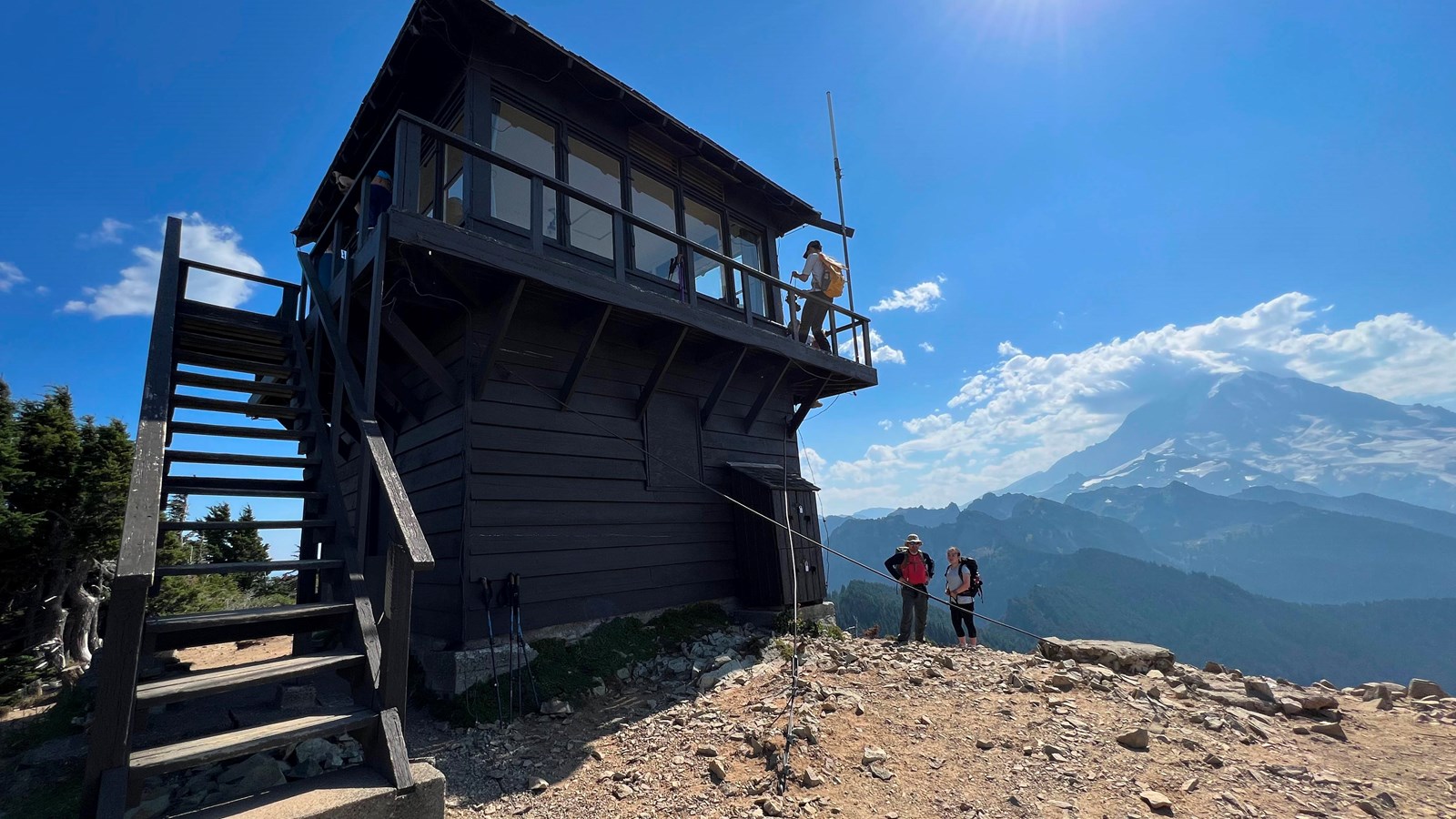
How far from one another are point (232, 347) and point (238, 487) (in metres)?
2.54

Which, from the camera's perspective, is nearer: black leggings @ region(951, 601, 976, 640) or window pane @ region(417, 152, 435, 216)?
window pane @ region(417, 152, 435, 216)

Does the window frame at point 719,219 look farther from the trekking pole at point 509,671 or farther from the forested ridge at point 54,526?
the forested ridge at point 54,526

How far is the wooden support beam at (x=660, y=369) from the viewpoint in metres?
8.84

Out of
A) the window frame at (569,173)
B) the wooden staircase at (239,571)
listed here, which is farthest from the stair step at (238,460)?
the window frame at (569,173)

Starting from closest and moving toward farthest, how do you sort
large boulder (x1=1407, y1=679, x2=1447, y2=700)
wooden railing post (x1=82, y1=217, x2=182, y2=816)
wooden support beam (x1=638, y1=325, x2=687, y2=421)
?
wooden railing post (x1=82, y1=217, x2=182, y2=816), large boulder (x1=1407, y1=679, x2=1447, y2=700), wooden support beam (x1=638, y1=325, x2=687, y2=421)

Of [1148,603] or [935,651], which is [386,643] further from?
[1148,603]

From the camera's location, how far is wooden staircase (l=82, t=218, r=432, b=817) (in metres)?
3.01

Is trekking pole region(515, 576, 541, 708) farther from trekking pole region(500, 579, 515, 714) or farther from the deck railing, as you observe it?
the deck railing

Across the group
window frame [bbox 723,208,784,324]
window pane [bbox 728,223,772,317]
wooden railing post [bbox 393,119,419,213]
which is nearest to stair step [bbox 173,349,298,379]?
wooden railing post [bbox 393,119,419,213]

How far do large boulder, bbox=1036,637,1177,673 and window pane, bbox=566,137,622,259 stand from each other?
8.29m

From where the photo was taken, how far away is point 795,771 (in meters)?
4.92

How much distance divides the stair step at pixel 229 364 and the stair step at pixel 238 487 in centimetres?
187

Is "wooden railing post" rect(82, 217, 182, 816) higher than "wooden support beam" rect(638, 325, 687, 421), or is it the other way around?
"wooden support beam" rect(638, 325, 687, 421)

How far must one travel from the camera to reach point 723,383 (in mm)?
10094
